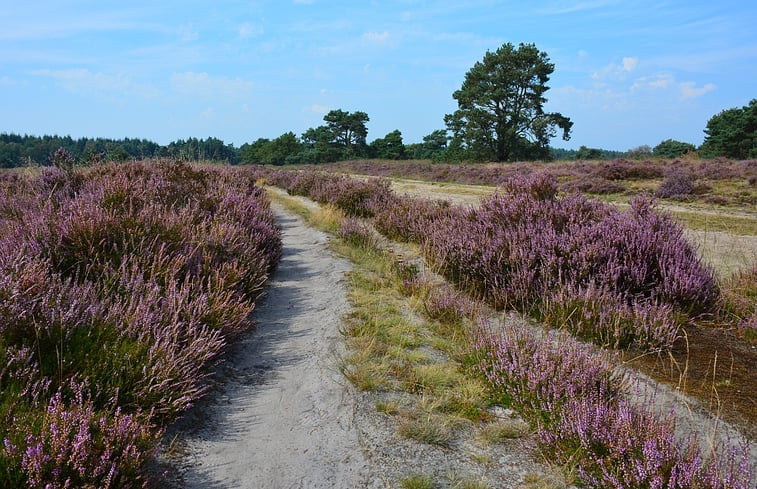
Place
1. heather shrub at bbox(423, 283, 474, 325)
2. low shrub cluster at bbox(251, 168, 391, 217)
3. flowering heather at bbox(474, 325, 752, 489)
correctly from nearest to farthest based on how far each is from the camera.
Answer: flowering heather at bbox(474, 325, 752, 489) < heather shrub at bbox(423, 283, 474, 325) < low shrub cluster at bbox(251, 168, 391, 217)

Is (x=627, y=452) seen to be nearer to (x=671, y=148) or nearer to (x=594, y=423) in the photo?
(x=594, y=423)

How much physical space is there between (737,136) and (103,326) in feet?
177

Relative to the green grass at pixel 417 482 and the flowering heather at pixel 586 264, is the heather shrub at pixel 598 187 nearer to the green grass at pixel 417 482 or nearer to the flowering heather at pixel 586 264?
the flowering heather at pixel 586 264

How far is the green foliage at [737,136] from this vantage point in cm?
4153

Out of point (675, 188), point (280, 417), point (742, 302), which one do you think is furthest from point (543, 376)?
point (675, 188)

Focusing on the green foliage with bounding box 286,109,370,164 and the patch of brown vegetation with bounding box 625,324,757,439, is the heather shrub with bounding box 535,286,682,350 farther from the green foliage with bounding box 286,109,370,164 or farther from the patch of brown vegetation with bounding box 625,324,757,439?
the green foliage with bounding box 286,109,370,164

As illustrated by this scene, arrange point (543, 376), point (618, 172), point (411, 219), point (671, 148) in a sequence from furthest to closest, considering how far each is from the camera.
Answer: point (671, 148) < point (618, 172) < point (411, 219) < point (543, 376)

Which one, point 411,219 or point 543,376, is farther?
point 411,219

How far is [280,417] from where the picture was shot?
345 cm

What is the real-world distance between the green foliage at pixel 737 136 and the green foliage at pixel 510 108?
13.4m

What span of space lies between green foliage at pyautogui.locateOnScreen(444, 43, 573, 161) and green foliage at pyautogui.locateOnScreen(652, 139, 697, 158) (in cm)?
1319

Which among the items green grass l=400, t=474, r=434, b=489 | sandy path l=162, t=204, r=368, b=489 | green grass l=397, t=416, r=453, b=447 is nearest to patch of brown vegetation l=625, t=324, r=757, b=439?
green grass l=397, t=416, r=453, b=447

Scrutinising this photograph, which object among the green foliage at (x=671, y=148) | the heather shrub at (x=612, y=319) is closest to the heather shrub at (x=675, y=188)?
the heather shrub at (x=612, y=319)

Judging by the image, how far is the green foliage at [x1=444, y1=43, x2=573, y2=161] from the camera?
49.7 m
